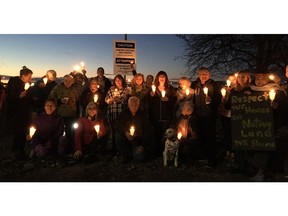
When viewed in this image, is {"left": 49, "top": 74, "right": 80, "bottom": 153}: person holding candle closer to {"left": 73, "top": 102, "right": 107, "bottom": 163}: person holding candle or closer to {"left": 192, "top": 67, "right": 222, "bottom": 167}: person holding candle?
{"left": 73, "top": 102, "right": 107, "bottom": 163}: person holding candle

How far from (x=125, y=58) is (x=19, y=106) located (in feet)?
9.34

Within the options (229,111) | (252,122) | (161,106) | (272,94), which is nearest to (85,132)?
(161,106)

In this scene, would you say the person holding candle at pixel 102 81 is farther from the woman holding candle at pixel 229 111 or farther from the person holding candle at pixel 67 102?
the woman holding candle at pixel 229 111

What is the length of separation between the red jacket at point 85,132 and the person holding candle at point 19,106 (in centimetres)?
126

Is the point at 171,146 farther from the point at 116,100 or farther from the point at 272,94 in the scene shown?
the point at 272,94

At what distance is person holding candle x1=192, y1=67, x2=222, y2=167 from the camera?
20.1 feet

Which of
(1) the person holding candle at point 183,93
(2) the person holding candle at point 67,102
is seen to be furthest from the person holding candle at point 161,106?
(2) the person holding candle at point 67,102

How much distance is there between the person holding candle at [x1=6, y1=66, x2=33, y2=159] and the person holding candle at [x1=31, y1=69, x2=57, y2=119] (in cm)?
26

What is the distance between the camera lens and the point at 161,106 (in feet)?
20.9

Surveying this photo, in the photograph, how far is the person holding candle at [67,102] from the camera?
6.54 metres

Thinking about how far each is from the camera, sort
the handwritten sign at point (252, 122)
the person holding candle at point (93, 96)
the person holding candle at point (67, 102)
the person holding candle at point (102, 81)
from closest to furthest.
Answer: the handwritten sign at point (252, 122) → the person holding candle at point (67, 102) → the person holding candle at point (93, 96) → the person holding candle at point (102, 81)

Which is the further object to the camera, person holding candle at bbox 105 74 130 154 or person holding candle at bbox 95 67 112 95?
person holding candle at bbox 95 67 112 95

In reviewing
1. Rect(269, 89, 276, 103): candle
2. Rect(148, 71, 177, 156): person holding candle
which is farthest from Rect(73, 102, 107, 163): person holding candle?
Rect(269, 89, 276, 103): candle
